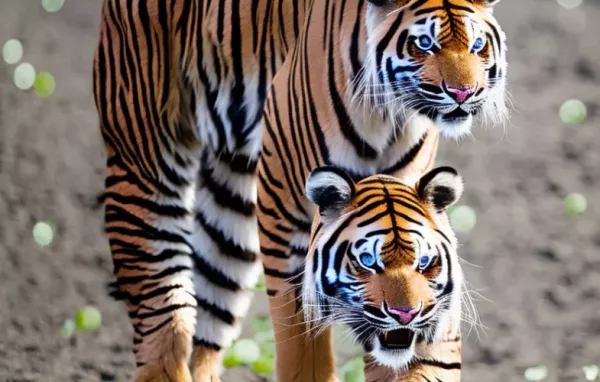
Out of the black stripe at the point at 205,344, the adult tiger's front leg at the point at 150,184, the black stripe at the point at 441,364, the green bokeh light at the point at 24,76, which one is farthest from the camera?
the green bokeh light at the point at 24,76

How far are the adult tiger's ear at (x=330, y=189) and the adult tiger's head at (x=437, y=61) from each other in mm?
161


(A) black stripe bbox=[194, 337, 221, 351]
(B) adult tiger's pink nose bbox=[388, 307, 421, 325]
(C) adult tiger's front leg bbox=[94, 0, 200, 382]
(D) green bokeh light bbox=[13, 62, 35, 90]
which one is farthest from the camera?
(D) green bokeh light bbox=[13, 62, 35, 90]

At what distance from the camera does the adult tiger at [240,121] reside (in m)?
2.03

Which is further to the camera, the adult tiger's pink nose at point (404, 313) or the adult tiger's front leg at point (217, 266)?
the adult tiger's front leg at point (217, 266)

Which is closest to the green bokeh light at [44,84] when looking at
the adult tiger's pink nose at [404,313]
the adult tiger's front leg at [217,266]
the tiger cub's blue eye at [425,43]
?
the adult tiger's front leg at [217,266]

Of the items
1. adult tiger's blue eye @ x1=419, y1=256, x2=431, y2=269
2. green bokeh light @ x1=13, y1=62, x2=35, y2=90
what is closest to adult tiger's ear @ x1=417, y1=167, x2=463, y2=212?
adult tiger's blue eye @ x1=419, y1=256, x2=431, y2=269

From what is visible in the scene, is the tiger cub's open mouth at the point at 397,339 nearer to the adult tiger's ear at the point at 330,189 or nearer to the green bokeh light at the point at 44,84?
the adult tiger's ear at the point at 330,189

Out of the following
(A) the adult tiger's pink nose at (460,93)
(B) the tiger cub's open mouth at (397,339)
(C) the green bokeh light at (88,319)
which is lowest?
(B) the tiger cub's open mouth at (397,339)

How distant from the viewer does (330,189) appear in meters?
2.04

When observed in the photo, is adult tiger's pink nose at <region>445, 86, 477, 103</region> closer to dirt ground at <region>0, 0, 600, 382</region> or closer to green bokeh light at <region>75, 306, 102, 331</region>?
dirt ground at <region>0, 0, 600, 382</region>

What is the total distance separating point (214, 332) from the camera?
2.66 meters

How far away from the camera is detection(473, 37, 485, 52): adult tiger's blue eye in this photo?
1.99 meters

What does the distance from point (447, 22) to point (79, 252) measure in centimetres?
142

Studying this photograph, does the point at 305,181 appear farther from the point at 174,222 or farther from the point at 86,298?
the point at 86,298
